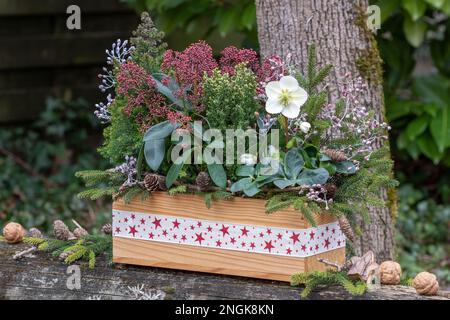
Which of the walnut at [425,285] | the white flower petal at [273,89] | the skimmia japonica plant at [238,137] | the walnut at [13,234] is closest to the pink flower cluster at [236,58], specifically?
the skimmia japonica plant at [238,137]

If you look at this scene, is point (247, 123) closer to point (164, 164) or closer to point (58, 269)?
point (164, 164)

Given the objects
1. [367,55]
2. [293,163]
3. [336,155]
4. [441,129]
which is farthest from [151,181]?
[441,129]

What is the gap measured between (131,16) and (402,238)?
269cm

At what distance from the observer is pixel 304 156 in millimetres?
2227

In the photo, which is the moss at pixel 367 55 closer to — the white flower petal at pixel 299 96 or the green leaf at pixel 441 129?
the white flower petal at pixel 299 96

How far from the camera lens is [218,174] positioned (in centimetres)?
225

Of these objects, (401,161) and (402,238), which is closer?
(402,238)

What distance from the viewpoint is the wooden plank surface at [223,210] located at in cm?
217

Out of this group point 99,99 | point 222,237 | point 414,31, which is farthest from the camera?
point 99,99

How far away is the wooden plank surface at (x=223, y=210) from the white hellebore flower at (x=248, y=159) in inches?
4.0

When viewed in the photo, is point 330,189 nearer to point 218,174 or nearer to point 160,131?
point 218,174

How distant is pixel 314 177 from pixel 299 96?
0.72 ft
